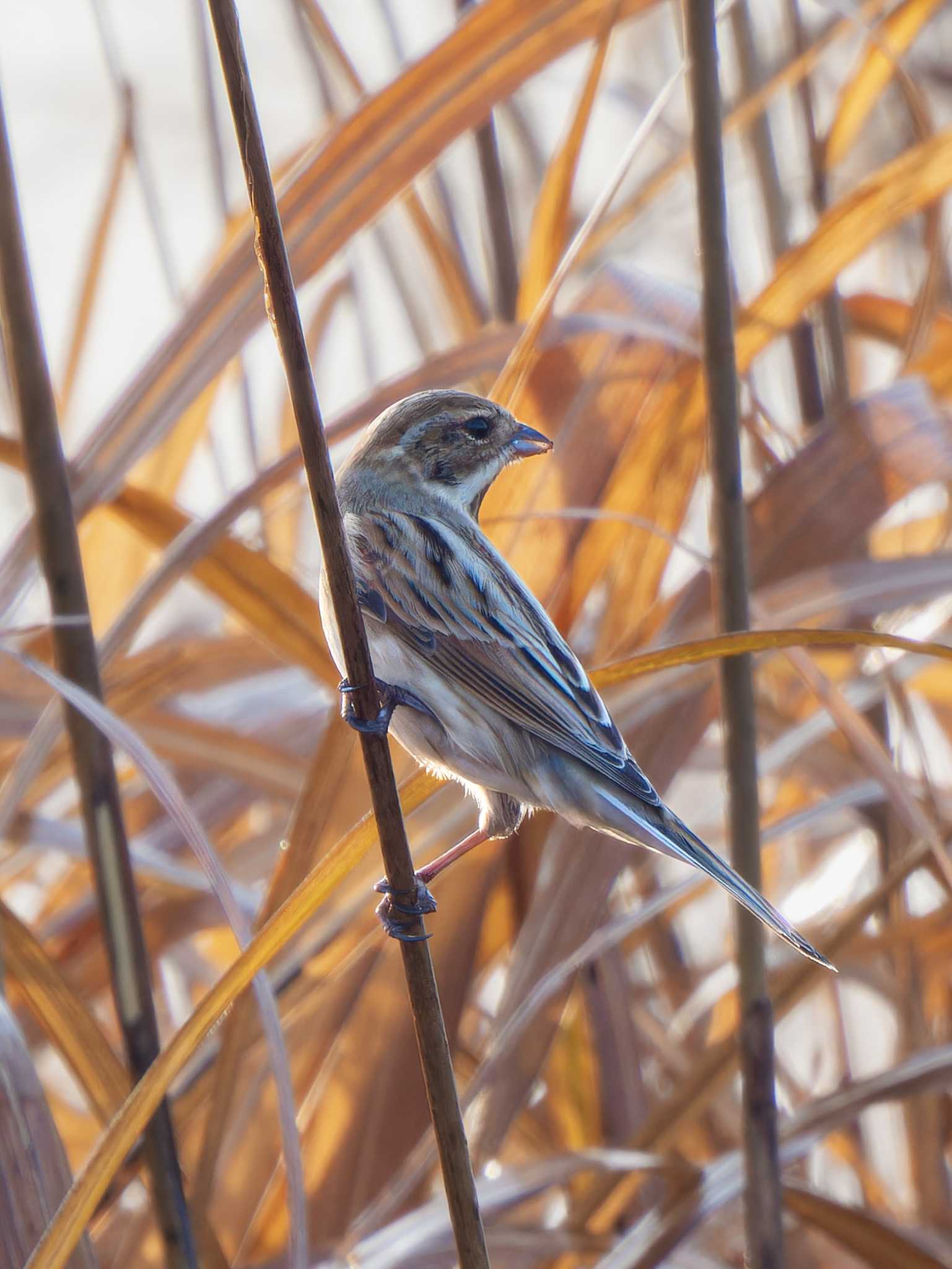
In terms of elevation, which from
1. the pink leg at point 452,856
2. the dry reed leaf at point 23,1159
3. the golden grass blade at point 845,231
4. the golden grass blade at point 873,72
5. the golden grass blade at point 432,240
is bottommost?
the dry reed leaf at point 23,1159

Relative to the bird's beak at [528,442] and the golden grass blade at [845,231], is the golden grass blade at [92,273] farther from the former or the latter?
the golden grass blade at [845,231]

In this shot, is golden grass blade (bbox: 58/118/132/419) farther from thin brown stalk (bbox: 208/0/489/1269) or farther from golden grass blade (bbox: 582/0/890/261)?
thin brown stalk (bbox: 208/0/489/1269)

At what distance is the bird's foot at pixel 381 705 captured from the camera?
108 cm

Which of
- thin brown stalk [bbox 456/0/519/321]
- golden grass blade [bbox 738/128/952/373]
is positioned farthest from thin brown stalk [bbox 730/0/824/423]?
golden grass blade [bbox 738/128/952/373]

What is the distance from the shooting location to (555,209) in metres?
1.86

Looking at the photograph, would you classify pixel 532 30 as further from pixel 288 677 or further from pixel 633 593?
pixel 288 677

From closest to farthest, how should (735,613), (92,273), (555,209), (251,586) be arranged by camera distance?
(735,613), (251,586), (555,209), (92,273)

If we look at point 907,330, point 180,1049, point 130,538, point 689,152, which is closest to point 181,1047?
point 180,1049

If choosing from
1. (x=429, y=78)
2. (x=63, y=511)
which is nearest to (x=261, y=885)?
(x=63, y=511)

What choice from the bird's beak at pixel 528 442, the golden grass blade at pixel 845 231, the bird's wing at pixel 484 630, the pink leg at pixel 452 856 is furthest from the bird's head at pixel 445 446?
the pink leg at pixel 452 856

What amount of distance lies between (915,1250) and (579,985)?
2.23 ft

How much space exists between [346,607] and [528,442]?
782 mm

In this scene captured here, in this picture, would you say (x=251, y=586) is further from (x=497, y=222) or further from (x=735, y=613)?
(x=497, y=222)

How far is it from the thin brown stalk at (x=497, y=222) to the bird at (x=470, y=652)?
1.71 ft
